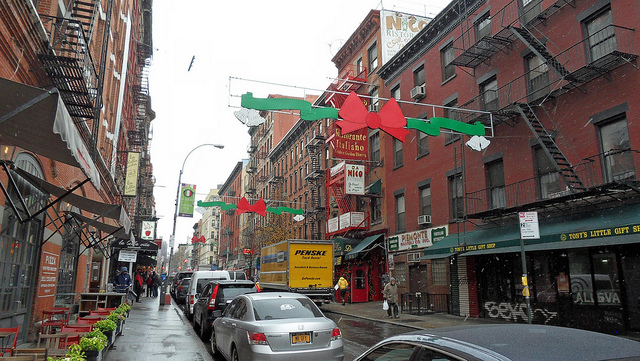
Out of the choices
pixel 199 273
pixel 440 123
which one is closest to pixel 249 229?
pixel 199 273

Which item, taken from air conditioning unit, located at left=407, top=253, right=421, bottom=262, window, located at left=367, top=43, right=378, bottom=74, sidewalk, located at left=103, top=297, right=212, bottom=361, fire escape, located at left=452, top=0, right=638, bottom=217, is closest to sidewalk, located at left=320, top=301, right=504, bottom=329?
air conditioning unit, located at left=407, top=253, right=421, bottom=262

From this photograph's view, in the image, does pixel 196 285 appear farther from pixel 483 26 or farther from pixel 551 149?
pixel 483 26

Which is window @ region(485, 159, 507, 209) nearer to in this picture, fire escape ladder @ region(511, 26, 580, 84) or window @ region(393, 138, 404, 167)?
fire escape ladder @ region(511, 26, 580, 84)

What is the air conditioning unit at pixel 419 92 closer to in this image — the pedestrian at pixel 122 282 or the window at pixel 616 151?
the window at pixel 616 151

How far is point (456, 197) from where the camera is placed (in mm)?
20766

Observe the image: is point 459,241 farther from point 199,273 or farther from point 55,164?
point 55,164

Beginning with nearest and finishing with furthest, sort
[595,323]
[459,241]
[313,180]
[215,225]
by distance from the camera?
1. [595,323]
2. [459,241]
3. [313,180]
4. [215,225]

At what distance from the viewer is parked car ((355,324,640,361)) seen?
8.97 feet

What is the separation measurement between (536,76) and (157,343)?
53.7 ft

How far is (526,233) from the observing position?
1155 cm

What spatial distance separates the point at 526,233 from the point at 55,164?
1258 cm

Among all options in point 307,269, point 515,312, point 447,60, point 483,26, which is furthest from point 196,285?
point 483,26

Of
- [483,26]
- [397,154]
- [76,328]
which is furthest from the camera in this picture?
[397,154]

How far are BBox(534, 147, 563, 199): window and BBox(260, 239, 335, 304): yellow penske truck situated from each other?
10.3m
